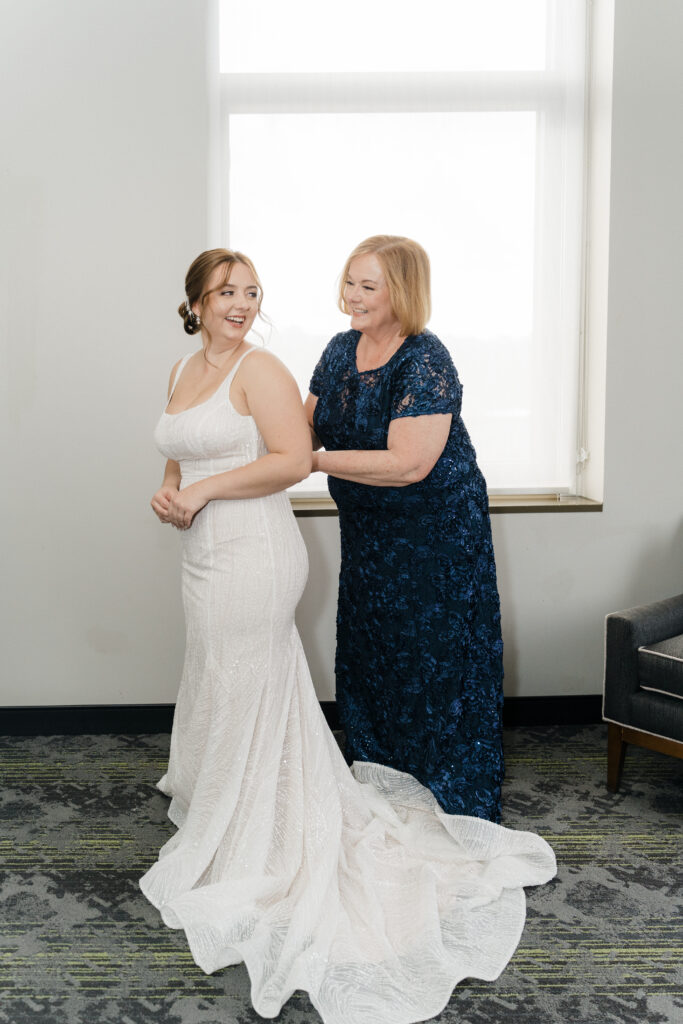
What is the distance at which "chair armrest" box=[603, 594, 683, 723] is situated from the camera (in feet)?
10.2

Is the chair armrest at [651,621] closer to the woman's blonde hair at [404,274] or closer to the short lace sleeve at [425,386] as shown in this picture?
the short lace sleeve at [425,386]

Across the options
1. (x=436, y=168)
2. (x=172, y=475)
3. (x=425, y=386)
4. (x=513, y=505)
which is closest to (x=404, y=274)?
(x=425, y=386)

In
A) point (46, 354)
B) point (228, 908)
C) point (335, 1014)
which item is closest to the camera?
point (335, 1014)

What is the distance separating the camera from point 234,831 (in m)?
2.48

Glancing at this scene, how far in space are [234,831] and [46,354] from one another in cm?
203

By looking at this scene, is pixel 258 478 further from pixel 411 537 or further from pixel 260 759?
pixel 260 759

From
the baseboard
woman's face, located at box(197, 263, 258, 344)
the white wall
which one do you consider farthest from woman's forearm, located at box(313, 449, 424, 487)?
the baseboard

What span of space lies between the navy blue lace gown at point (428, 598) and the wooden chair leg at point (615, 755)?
0.57m

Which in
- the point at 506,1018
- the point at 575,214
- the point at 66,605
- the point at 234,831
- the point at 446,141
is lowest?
the point at 506,1018

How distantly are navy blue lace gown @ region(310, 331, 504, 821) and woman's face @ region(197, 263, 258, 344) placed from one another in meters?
0.39

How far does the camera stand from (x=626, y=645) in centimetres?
311

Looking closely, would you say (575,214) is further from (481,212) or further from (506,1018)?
(506,1018)

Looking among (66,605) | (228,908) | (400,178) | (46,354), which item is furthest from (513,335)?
(228,908)

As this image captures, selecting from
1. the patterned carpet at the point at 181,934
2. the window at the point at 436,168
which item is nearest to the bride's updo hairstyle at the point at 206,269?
the window at the point at 436,168
